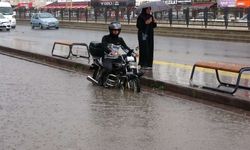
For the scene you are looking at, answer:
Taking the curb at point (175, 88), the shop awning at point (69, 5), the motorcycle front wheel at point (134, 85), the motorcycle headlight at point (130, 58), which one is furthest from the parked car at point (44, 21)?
the motorcycle headlight at point (130, 58)

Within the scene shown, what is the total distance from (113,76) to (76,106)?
2318 millimetres

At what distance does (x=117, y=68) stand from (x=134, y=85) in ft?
1.85

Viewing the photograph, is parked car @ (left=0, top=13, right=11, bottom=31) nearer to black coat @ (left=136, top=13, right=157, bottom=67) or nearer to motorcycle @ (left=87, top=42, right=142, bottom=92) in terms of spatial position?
black coat @ (left=136, top=13, right=157, bottom=67)

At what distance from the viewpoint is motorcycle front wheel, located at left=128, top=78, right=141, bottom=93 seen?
38.3 ft

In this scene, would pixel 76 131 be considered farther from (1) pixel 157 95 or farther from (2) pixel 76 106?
(1) pixel 157 95

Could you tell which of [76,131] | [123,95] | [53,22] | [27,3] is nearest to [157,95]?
[123,95]

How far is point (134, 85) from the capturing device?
463 inches

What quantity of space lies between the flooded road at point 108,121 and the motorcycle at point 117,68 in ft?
1.01

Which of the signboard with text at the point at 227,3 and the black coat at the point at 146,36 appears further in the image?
the signboard with text at the point at 227,3

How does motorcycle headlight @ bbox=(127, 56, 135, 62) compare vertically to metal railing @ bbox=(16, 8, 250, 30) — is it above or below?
below

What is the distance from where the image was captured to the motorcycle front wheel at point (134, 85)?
11.7 metres

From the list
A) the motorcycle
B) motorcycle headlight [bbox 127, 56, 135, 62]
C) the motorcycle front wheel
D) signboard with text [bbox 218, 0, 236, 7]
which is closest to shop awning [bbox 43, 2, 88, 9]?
signboard with text [bbox 218, 0, 236, 7]

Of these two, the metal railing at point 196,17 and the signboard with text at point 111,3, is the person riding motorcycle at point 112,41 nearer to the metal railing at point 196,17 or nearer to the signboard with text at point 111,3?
the metal railing at point 196,17

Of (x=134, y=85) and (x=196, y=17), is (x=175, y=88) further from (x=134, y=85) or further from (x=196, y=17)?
(x=196, y=17)
